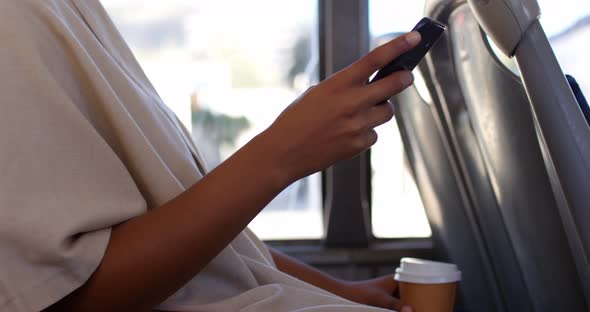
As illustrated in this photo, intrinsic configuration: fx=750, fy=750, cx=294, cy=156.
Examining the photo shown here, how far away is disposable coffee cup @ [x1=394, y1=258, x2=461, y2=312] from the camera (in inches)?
42.6

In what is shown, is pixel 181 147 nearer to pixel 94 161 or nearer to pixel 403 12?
pixel 94 161

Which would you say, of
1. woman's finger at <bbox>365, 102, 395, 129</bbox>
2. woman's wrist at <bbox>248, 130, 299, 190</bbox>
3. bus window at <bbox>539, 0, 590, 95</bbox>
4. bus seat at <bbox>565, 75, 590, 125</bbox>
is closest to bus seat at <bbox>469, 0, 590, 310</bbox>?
bus seat at <bbox>565, 75, 590, 125</bbox>

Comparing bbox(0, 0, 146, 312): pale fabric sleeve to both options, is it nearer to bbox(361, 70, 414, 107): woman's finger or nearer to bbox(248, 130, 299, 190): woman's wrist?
bbox(248, 130, 299, 190): woman's wrist

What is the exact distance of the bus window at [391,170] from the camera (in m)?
2.32

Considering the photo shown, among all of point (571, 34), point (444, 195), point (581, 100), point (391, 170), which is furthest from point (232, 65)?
point (581, 100)

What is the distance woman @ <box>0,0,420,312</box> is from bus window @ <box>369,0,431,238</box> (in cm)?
159

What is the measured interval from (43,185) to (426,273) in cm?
61

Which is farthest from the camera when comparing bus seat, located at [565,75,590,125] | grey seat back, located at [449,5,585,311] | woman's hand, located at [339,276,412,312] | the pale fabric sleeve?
woman's hand, located at [339,276,412,312]

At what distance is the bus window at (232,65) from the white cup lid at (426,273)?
3.96 ft

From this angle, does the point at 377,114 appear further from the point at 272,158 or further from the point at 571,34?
the point at 571,34

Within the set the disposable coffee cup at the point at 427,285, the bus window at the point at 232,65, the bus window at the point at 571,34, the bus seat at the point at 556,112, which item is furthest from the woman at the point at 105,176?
the bus window at the point at 232,65

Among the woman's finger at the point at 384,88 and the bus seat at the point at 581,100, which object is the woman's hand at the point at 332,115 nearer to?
the woman's finger at the point at 384,88

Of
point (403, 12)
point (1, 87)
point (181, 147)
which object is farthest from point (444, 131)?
point (403, 12)

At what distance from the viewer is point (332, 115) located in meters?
0.70
